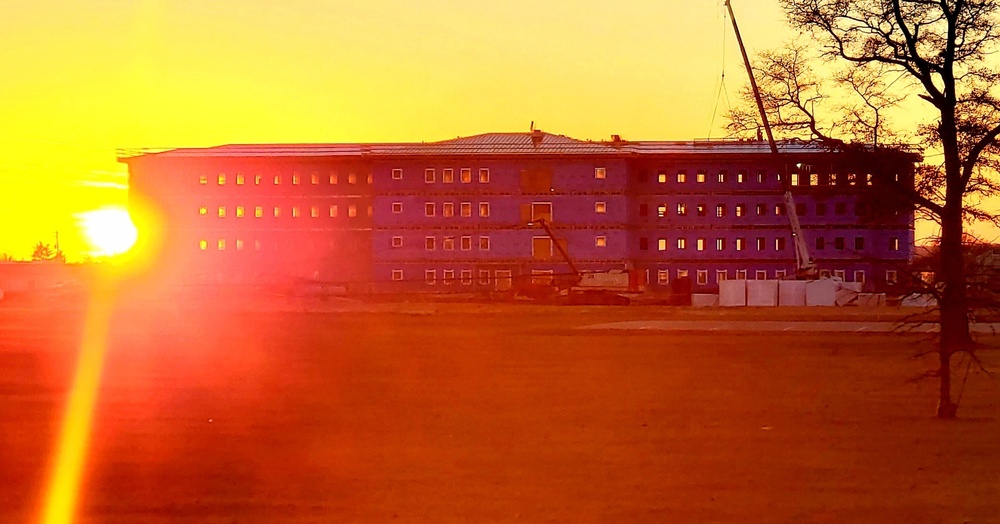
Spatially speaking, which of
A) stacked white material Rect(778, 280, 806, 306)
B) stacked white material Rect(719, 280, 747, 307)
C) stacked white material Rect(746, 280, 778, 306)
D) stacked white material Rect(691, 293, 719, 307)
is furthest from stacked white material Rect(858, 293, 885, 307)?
stacked white material Rect(691, 293, 719, 307)

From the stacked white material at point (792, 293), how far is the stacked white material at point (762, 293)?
363 millimetres

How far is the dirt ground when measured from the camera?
46.4 feet

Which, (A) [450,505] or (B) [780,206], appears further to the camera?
(B) [780,206]

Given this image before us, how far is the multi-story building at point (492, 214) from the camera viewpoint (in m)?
114

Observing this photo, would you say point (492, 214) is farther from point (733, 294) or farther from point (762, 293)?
point (762, 293)

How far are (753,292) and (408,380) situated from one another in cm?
5735

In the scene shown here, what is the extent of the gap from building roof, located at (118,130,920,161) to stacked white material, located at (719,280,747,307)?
2970 cm

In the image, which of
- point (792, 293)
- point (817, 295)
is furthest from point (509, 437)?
point (817, 295)

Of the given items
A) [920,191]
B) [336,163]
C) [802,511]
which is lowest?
[802,511]

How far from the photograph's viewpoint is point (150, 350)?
135 ft

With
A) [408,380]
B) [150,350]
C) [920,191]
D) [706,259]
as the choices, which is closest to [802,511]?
[408,380]

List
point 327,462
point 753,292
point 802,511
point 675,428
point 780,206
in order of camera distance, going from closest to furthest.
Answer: point 802,511, point 327,462, point 675,428, point 753,292, point 780,206

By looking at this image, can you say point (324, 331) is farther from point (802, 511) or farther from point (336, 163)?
point (336, 163)

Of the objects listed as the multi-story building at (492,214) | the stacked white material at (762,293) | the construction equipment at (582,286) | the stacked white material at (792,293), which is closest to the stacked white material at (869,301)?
the stacked white material at (792,293)
